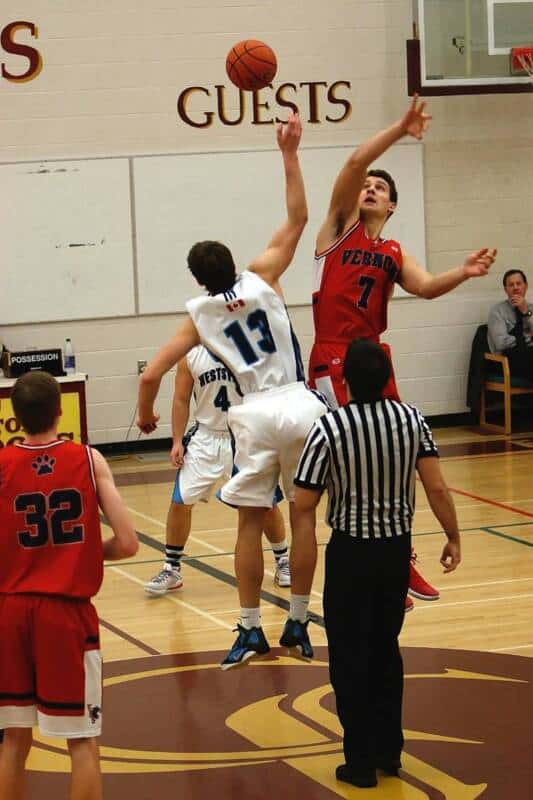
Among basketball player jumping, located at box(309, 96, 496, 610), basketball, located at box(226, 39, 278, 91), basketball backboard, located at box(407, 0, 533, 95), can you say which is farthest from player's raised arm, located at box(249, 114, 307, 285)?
basketball backboard, located at box(407, 0, 533, 95)

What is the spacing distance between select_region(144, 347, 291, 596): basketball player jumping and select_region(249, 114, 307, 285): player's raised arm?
2203 millimetres

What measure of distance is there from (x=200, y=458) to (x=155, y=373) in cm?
264

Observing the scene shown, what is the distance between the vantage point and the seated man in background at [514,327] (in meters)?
14.3

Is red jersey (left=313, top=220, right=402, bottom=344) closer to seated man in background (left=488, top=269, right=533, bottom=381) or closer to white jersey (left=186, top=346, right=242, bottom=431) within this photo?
white jersey (left=186, top=346, right=242, bottom=431)

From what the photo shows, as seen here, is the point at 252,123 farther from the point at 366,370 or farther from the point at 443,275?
the point at 366,370

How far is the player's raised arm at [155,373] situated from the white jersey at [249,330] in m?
0.08

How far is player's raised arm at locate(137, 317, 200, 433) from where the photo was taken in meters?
6.22

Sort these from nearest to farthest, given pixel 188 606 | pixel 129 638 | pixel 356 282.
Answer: pixel 356 282
pixel 129 638
pixel 188 606

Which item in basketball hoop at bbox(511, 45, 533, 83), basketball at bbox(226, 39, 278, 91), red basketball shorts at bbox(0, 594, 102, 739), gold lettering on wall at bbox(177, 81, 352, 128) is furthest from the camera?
basketball hoop at bbox(511, 45, 533, 83)

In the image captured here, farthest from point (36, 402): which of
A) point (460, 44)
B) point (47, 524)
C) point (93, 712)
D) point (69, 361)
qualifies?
point (460, 44)

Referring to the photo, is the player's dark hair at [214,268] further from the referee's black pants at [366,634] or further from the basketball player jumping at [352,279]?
the referee's black pants at [366,634]

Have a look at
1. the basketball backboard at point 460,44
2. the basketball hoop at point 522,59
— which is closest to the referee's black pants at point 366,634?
the basketball backboard at point 460,44

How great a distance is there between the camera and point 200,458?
8.80 metres

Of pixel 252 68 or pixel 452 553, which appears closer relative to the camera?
pixel 452 553
